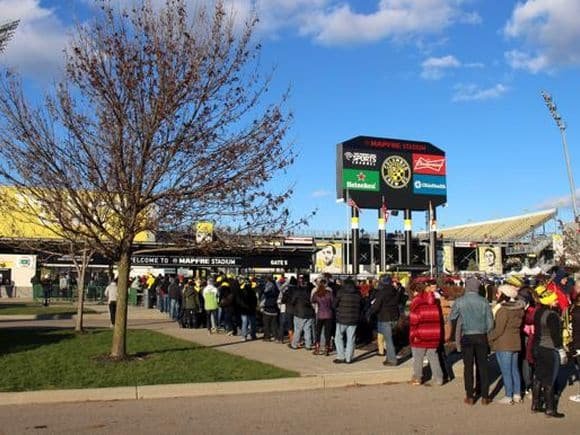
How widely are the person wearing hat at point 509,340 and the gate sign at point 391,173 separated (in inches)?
1952

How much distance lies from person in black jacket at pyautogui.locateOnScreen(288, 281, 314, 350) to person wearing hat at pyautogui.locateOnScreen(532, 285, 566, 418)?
6.59 metres

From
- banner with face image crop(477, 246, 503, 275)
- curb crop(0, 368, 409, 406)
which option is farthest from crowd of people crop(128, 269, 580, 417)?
banner with face image crop(477, 246, 503, 275)

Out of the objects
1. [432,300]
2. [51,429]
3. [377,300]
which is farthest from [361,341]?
[51,429]

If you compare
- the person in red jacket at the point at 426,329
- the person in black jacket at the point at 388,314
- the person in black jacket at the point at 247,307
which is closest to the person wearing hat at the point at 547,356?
the person in red jacket at the point at 426,329

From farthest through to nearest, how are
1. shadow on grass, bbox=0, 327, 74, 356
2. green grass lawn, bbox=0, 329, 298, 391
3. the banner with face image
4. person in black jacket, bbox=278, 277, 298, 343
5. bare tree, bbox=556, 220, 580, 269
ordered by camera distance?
1. the banner with face image
2. bare tree, bbox=556, 220, 580, 269
3. person in black jacket, bbox=278, 277, 298, 343
4. shadow on grass, bbox=0, 327, 74, 356
5. green grass lawn, bbox=0, 329, 298, 391

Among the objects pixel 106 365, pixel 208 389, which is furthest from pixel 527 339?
pixel 106 365

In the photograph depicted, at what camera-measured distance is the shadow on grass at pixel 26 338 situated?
1430cm

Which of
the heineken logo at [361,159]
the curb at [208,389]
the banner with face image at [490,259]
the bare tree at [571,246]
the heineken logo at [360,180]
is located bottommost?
the curb at [208,389]

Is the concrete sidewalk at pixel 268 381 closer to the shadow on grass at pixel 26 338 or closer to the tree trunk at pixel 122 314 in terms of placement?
the tree trunk at pixel 122 314

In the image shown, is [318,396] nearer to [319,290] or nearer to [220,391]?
[220,391]

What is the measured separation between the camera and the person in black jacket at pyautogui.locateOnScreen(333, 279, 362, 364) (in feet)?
43.7

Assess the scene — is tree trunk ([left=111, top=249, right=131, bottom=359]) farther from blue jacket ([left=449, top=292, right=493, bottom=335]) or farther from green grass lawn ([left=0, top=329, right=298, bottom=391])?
blue jacket ([left=449, top=292, right=493, bottom=335])

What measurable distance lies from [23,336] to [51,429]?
9529 millimetres

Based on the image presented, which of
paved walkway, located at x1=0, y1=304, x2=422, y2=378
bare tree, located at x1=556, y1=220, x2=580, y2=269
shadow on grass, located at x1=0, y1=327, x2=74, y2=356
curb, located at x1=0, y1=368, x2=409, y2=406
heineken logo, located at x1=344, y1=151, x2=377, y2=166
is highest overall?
heineken logo, located at x1=344, y1=151, x2=377, y2=166
